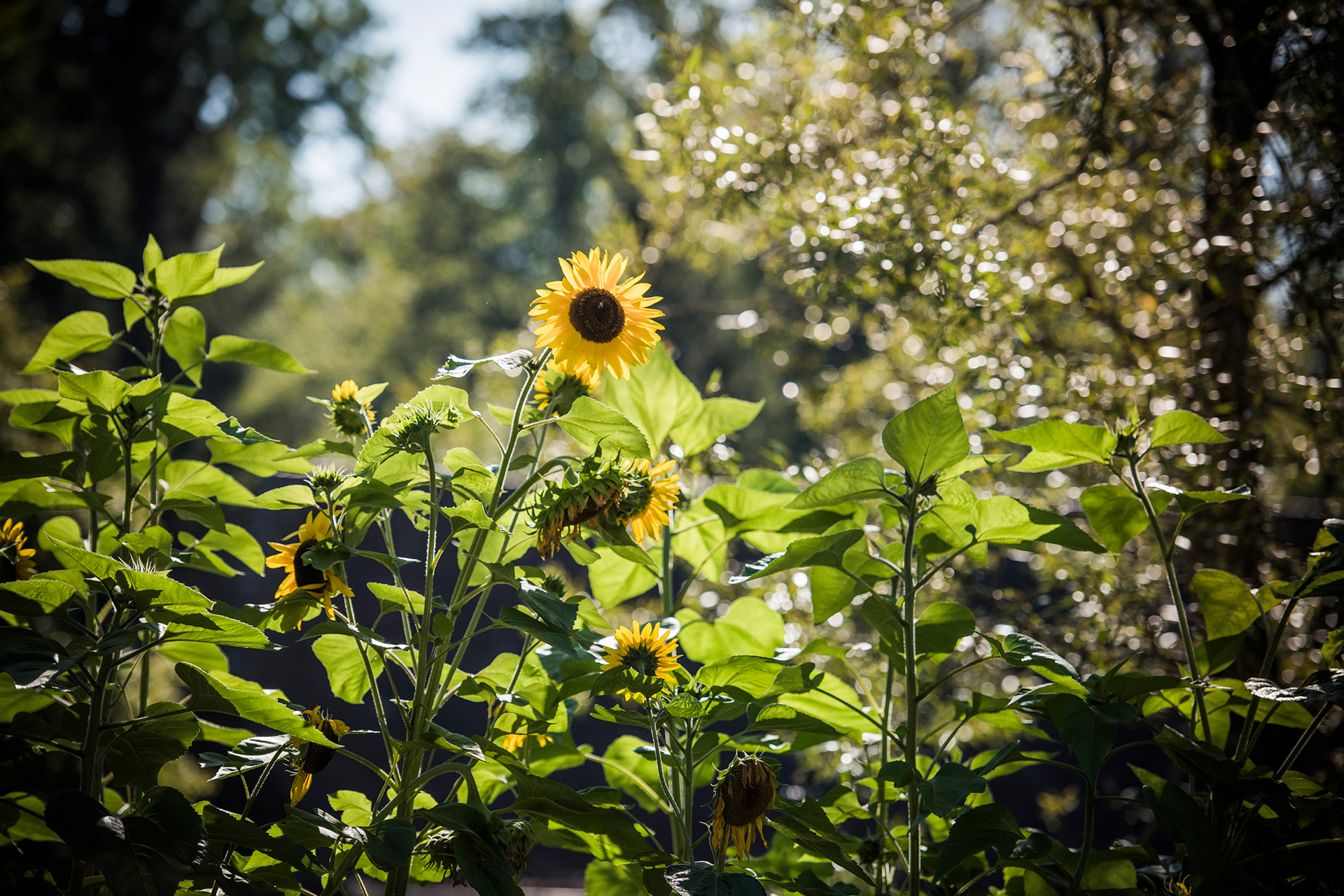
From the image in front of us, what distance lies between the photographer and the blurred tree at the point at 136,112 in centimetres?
608

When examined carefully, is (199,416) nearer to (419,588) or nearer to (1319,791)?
(1319,791)

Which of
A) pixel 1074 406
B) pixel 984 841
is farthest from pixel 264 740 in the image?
pixel 1074 406

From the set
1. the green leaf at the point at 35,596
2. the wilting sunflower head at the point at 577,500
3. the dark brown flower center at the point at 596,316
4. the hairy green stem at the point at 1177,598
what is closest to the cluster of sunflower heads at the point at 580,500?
the wilting sunflower head at the point at 577,500

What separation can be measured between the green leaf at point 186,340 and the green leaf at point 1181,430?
80 centimetres

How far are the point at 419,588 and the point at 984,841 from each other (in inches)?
64.3

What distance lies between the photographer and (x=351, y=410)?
0.62 metres

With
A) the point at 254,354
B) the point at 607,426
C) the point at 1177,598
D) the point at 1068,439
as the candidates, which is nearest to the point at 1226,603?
the point at 1177,598

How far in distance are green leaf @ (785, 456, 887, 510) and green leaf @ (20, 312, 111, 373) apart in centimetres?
61

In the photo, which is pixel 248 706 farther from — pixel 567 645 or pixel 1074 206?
pixel 1074 206

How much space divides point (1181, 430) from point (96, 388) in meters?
0.83

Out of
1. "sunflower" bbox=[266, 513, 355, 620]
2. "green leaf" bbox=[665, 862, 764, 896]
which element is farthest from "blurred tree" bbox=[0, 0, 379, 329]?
"green leaf" bbox=[665, 862, 764, 896]

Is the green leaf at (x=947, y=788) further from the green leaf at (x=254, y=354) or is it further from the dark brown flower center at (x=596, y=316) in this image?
the green leaf at (x=254, y=354)

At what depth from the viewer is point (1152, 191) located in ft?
4.37

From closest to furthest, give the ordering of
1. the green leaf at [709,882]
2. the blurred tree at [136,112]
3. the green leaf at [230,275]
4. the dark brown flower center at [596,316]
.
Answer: the green leaf at [709,882], the dark brown flower center at [596,316], the green leaf at [230,275], the blurred tree at [136,112]
